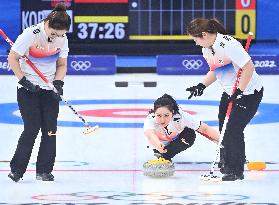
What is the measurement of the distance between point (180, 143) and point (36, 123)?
1.60 metres

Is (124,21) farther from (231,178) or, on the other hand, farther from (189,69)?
(231,178)

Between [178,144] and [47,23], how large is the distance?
1.92 metres

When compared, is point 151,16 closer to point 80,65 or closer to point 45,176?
point 80,65

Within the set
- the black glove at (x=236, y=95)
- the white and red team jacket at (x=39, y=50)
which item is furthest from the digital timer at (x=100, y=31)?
the black glove at (x=236, y=95)

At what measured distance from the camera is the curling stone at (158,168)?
9.14 metres

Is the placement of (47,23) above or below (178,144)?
above

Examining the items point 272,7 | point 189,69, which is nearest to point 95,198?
point 189,69

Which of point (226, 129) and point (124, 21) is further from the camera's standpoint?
point (124, 21)

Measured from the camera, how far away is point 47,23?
339 inches

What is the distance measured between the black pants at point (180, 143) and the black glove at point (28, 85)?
1578 millimetres

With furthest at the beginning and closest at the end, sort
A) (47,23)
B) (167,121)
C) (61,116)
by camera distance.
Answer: (61,116) < (167,121) < (47,23)

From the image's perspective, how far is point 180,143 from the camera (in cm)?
987

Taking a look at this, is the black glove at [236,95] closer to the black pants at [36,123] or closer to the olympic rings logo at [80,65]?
the black pants at [36,123]

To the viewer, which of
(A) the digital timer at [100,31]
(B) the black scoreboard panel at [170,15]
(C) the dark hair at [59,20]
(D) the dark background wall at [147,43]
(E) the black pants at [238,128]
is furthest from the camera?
(D) the dark background wall at [147,43]
